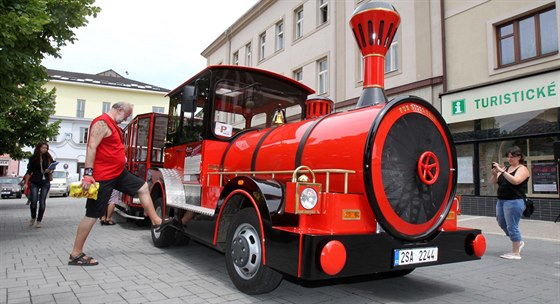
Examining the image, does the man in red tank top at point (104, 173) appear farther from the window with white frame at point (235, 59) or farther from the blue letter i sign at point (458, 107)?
the window with white frame at point (235, 59)

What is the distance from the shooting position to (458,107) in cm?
1170

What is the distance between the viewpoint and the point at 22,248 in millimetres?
5652

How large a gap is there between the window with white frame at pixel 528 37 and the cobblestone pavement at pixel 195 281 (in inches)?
253

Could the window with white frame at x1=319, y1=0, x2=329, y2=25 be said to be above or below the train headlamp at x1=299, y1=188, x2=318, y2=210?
above

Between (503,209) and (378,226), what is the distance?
368cm

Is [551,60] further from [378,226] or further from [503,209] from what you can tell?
[378,226]

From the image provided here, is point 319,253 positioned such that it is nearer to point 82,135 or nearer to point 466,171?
point 466,171

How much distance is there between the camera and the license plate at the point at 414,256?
301 cm

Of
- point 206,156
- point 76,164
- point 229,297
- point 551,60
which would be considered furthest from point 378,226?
point 76,164

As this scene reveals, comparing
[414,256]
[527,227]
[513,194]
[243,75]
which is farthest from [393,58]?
[414,256]

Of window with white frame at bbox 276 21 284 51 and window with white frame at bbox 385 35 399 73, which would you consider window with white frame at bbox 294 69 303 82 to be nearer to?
window with white frame at bbox 276 21 284 51

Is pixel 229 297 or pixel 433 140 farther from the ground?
pixel 433 140

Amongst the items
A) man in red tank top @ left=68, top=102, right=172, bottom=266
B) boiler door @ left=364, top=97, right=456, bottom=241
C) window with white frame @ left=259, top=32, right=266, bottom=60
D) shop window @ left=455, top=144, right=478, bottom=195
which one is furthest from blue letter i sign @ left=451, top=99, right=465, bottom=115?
window with white frame @ left=259, top=32, right=266, bottom=60

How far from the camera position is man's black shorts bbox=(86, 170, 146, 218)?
4.68m
